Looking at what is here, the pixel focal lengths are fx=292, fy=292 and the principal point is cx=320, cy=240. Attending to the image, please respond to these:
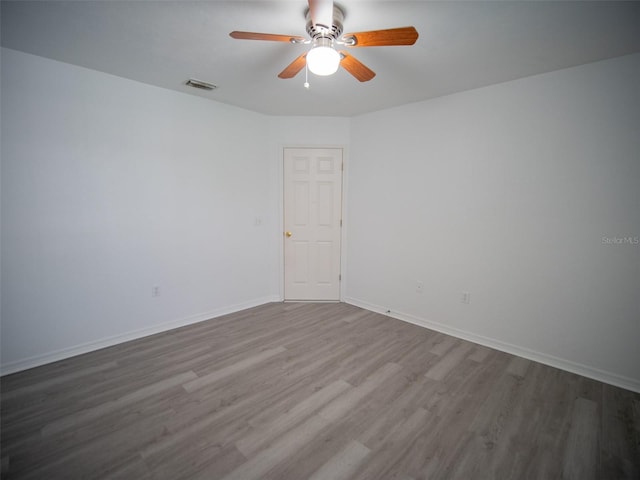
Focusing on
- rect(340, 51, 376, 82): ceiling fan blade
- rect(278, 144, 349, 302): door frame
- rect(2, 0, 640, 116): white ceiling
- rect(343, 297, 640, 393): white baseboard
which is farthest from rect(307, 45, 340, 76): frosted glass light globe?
rect(343, 297, 640, 393): white baseboard

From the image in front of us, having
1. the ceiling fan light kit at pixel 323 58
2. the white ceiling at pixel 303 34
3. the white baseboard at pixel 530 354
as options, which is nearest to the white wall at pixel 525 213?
the white baseboard at pixel 530 354

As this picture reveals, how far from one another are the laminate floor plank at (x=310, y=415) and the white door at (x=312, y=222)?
140cm

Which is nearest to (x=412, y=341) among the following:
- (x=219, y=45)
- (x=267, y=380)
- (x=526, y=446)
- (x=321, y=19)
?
(x=526, y=446)

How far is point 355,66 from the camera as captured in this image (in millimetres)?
2031

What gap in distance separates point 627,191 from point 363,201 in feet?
8.48

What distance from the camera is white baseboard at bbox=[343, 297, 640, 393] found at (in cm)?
240

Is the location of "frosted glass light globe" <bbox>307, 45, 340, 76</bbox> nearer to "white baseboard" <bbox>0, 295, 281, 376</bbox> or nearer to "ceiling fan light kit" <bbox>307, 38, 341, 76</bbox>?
"ceiling fan light kit" <bbox>307, 38, 341, 76</bbox>

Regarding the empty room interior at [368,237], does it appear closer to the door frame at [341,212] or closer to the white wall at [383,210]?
the white wall at [383,210]

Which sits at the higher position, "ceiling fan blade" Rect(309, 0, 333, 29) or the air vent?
the air vent

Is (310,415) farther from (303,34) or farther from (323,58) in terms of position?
(303,34)

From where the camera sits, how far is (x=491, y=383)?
2418 mm

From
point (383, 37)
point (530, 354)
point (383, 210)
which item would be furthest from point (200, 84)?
point (530, 354)

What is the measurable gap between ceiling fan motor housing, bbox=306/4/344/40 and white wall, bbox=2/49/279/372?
2.07 meters

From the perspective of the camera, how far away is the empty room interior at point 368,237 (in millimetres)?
1790
